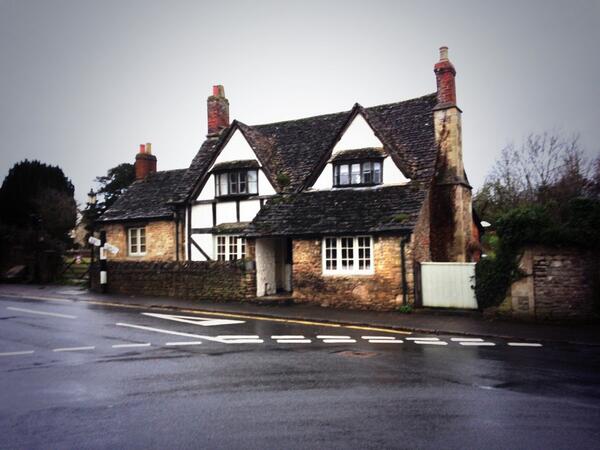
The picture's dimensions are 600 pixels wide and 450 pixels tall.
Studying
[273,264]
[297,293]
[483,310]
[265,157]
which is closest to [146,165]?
[265,157]

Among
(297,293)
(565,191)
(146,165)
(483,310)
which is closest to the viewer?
(483,310)

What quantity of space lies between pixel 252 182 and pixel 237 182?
847mm

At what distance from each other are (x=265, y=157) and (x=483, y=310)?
486 inches

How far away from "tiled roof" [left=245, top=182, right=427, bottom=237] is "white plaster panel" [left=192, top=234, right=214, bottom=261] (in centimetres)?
420

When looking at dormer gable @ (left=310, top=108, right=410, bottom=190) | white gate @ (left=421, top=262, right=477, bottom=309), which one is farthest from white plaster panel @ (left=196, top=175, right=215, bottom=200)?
white gate @ (left=421, top=262, right=477, bottom=309)

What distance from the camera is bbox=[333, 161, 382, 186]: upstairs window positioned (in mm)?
20562

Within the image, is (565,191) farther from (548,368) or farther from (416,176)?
(548,368)

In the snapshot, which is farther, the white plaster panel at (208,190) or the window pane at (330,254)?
the white plaster panel at (208,190)

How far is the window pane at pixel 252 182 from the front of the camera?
2291 cm

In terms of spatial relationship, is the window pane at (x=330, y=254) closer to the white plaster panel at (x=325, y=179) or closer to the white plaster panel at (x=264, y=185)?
the white plaster panel at (x=325, y=179)

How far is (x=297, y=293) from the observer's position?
1869cm

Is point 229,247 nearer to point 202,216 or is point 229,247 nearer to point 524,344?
point 202,216

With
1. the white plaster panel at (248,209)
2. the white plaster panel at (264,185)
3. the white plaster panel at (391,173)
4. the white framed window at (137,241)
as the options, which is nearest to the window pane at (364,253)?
the white plaster panel at (391,173)

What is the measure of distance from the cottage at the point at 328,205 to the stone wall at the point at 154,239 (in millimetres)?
59
